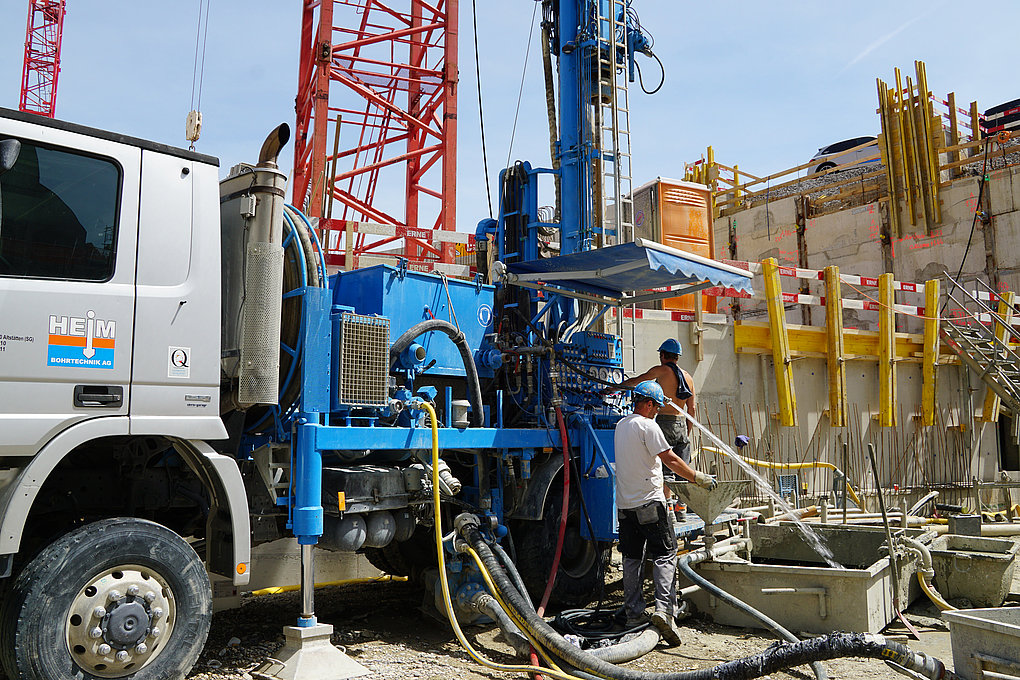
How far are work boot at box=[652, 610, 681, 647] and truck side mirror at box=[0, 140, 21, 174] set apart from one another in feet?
15.9

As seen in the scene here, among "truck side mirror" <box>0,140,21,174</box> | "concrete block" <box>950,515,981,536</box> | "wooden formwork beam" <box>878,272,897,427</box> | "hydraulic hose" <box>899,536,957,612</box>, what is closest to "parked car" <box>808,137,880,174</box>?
"wooden formwork beam" <box>878,272,897,427</box>

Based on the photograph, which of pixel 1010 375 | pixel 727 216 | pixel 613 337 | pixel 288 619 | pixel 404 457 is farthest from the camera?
pixel 727 216

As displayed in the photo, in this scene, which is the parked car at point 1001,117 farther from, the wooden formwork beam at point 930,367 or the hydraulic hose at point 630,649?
the hydraulic hose at point 630,649

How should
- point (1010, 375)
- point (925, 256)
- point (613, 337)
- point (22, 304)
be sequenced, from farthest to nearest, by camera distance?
point (925, 256) < point (1010, 375) < point (613, 337) < point (22, 304)

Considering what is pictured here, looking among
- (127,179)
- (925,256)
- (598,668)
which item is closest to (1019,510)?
(925,256)

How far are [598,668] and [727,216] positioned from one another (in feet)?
69.4

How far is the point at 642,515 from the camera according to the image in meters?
6.26

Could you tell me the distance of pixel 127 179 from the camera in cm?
473

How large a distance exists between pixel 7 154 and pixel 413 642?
13.3 ft

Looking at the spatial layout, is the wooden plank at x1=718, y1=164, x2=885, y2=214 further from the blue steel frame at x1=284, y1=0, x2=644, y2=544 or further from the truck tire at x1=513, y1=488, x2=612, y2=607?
the truck tire at x1=513, y1=488, x2=612, y2=607

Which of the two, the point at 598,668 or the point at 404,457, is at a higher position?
the point at 404,457

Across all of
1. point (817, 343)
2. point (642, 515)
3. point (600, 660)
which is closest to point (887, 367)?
point (817, 343)

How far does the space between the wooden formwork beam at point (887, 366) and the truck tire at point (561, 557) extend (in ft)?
A: 26.8

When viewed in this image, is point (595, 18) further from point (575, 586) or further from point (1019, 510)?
point (1019, 510)
